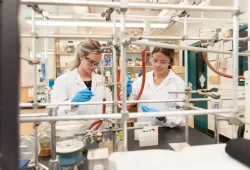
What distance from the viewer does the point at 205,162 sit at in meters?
0.59

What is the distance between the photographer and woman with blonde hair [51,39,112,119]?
1866 millimetres

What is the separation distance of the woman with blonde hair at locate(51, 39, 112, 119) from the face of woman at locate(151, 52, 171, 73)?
0.64 meters

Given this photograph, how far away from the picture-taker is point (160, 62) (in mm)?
2125

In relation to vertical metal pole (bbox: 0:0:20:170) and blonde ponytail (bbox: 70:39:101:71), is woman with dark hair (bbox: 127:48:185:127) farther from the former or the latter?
vertical metal pole (bbox: 0:0:20:170)

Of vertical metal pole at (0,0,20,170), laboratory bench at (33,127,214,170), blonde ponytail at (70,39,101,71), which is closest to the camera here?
vertical metal pole at (0,0,20,170)

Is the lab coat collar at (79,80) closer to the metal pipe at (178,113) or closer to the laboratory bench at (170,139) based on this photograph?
the laboratory bench at (170,139)

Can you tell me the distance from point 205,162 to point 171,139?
2.50 ft

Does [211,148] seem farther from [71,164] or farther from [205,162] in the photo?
[71,164]

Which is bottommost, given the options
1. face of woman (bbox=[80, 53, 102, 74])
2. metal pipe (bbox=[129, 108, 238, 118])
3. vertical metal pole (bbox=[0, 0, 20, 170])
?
metal pipe (bbox=[129, 108, 238, 118])

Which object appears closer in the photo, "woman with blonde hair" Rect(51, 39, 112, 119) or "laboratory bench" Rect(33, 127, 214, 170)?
"laboratory bench" Rect(33, 127, 214, 170)

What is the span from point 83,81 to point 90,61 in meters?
0.31

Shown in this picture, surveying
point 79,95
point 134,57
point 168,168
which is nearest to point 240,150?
point 168,168

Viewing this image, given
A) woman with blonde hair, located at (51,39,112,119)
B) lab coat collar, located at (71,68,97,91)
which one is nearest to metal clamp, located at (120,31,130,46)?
woman with blonde hair, located at (51,39,112,119)

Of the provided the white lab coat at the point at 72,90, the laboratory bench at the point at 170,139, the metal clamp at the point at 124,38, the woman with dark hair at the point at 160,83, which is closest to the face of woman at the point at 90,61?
the white lab coat at the point at 72,90
